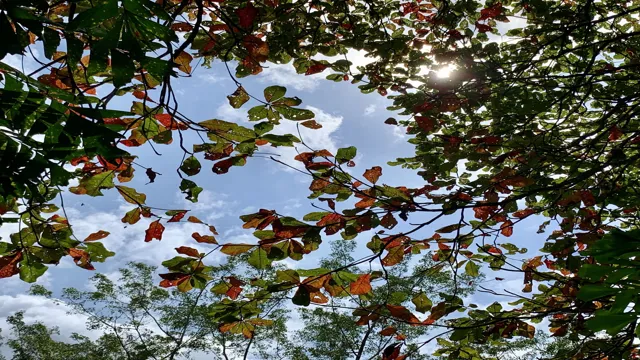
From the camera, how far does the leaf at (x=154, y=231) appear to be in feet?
6.89

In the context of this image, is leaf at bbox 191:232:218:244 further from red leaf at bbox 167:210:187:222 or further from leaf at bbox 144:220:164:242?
leaf at bbox 144:220:164:242

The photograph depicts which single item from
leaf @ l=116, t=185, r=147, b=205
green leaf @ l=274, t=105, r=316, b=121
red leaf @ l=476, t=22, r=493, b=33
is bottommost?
leaf @ l=116, t=185, r=147, b=205

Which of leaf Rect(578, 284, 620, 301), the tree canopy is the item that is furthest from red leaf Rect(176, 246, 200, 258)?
leaf Rect(578, 284, 620, 301)

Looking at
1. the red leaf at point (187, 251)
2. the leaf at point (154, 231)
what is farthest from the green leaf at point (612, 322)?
the leaf at point (154, 231)

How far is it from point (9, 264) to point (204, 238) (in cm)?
90

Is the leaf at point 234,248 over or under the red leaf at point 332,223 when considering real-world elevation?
under

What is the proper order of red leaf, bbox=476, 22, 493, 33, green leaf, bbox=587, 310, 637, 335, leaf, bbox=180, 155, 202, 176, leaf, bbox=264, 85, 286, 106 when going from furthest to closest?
red leaf, bbox=476, 22, 493, 33, leaf, bbox=180, 155, 202, 176, leaf, bbox=264, 85, 286, 106, green leaf, bbox=587, 310, 637, 335

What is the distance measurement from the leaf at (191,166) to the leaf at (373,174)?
28.6 inches

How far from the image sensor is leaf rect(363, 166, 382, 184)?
6.23 feet

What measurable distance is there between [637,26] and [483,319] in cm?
294

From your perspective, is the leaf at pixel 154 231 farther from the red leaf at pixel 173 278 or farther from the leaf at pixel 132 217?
the red leaf at pixel 173 278

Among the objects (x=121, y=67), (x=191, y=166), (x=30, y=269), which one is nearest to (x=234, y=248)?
(x=191, y=166)

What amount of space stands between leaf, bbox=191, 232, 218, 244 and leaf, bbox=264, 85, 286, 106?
0.61 metres

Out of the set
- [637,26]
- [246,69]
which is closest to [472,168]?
[246,69]
